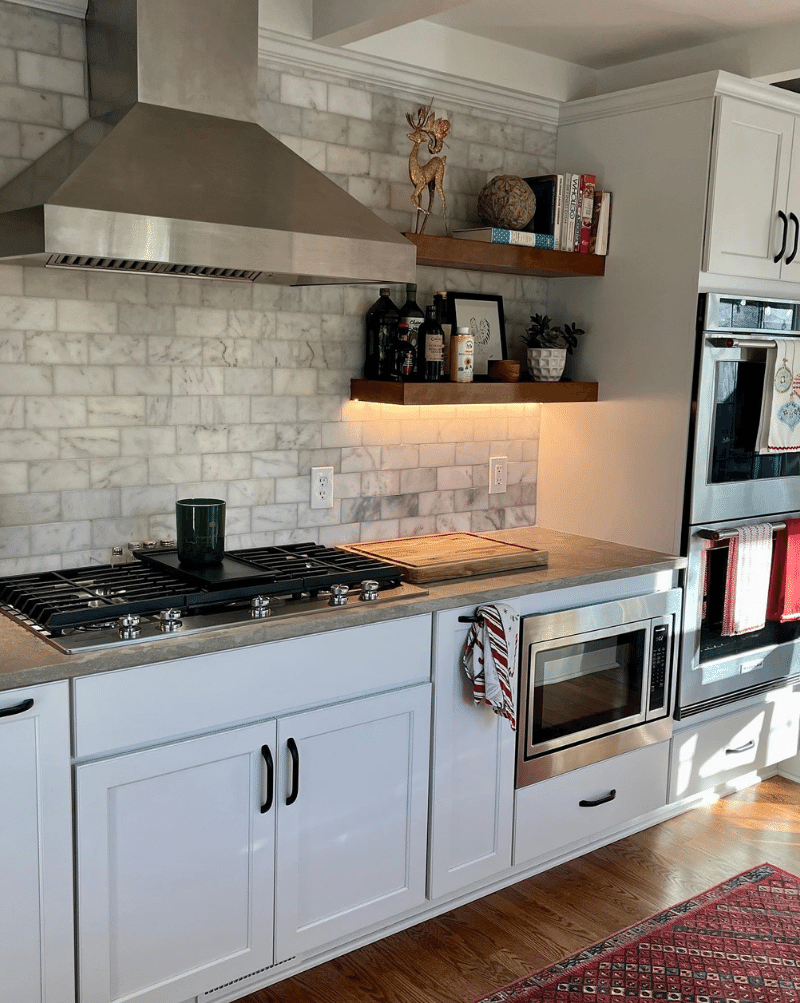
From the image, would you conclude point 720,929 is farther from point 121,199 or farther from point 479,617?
point 121,199

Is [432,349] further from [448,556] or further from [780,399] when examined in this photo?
[780,399]

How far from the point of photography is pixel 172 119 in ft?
7.54

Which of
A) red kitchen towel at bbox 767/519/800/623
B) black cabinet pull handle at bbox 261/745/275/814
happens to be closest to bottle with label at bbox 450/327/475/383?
red kitchen towel at bbox 767/519/800/623

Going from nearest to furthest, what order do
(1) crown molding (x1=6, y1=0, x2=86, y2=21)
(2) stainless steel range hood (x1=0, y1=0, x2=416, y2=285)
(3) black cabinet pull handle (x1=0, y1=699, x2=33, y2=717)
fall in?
(3) black cabinet pull handle (x1=0, y1=699, x2=33, y2=717) → (2) stainless steel range hood (x1=0, y1=0, x2=416, y2=285) → (1) crown molding (x1=6, y1=0, x2=86, y2=21)

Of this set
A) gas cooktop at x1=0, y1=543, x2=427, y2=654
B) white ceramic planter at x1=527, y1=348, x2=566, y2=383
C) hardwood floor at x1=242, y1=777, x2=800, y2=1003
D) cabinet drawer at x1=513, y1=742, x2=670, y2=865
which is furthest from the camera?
white ceramic planter at x1=527, y1=348, x2=566, y2=383

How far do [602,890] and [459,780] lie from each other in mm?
649

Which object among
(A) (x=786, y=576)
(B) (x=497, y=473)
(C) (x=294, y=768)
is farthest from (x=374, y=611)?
(A) (x=786, y=576)

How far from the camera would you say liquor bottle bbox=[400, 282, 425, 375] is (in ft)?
9.96

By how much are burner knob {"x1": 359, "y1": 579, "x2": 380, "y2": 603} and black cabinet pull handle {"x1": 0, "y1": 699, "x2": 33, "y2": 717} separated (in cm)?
85

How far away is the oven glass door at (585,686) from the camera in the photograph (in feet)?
9.42

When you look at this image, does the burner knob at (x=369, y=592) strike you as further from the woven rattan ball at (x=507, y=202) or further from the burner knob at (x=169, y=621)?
the woven rattan ball at (x=507, y=202)

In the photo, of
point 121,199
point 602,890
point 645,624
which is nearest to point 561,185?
point 645,624

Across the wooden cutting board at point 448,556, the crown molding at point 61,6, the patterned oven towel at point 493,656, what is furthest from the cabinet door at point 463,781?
the crown molding at point 61,6

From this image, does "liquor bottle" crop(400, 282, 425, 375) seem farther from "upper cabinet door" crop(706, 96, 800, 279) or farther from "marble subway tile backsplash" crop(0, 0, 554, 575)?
"upper cabinet door" crop(706, 96, 800, 279)
